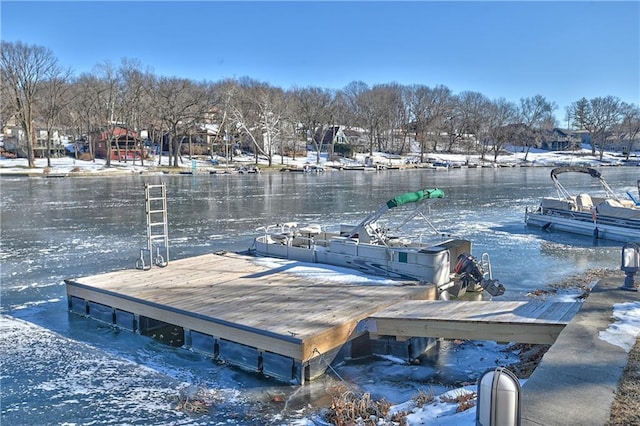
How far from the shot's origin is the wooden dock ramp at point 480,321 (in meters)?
8.53

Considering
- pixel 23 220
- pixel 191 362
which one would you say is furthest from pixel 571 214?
pixel 23 220

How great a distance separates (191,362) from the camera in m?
10.0

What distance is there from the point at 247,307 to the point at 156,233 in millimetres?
15064

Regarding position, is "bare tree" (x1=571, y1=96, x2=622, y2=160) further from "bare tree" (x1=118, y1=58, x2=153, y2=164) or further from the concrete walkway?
the concrete walkway

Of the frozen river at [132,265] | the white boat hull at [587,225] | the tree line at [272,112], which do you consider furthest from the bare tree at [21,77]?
the white boat hull at [587,225]

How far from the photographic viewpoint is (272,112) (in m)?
89.8

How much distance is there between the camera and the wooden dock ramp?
8531 mm

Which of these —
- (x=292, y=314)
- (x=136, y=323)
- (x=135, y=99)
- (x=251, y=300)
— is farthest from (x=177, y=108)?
(x=292, y=314)

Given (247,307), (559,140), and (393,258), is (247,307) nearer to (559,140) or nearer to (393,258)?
(393,258)

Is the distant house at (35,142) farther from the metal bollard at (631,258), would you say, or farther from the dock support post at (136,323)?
the metal bollard at (631,258)

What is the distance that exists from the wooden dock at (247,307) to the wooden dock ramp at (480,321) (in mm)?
614

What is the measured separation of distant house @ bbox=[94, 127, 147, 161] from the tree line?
157cm

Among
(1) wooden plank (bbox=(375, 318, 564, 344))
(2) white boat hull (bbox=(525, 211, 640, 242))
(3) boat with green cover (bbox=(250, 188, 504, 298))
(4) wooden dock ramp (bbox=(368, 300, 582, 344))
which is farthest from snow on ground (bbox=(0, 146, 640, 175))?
(1) wooden plank (bbox=(375, 318, 564, 344))

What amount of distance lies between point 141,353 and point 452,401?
625cm
